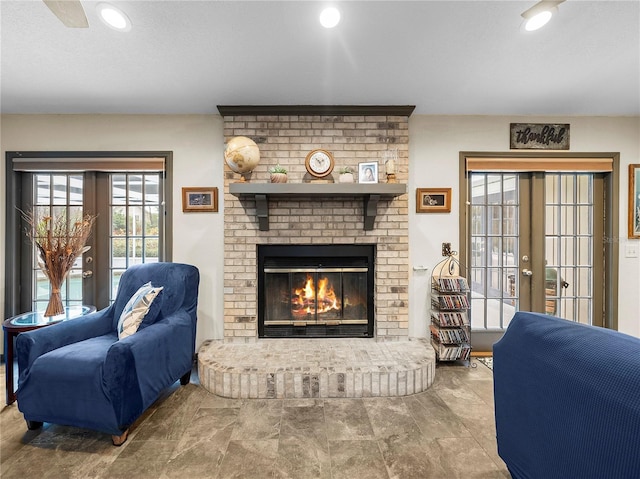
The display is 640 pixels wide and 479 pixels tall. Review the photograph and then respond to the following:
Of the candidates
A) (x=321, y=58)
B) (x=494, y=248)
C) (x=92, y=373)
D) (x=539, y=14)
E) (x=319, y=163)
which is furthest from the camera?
(x=494, y=248)

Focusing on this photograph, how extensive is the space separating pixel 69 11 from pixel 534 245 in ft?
12.4

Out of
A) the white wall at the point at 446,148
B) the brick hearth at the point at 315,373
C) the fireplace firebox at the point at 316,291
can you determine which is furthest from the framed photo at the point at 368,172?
the brick hearth at the point at 315,373

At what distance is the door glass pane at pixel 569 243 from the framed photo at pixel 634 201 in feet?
1.07

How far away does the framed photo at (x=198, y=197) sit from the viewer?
2.88m

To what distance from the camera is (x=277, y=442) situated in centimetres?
179

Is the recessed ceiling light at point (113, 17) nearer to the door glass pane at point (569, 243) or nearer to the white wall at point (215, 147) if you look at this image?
the white wall at point (215, 147)

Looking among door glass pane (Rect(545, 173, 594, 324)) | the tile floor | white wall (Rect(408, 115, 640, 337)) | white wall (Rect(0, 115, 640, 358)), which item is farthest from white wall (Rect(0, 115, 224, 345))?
door glass pane (Rect(545, 173, 594, 324))

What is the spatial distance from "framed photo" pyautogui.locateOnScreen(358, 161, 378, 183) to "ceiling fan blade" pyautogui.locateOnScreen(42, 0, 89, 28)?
2.00m

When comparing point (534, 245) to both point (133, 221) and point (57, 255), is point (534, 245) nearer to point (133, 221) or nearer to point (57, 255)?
point (133, 221)

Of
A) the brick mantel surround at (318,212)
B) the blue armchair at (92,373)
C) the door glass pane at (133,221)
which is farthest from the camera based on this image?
the door glass pane at (133,221)

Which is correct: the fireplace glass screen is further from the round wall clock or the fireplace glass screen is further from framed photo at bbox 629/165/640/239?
framed photo at bbox 629/165/640/239

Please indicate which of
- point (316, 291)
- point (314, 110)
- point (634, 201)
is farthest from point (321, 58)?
point (634, 201)

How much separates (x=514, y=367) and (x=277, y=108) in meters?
2.55

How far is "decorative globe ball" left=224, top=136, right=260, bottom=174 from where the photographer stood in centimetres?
246
